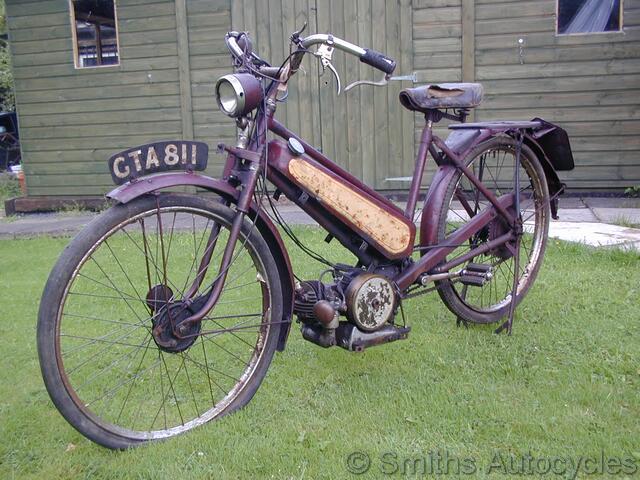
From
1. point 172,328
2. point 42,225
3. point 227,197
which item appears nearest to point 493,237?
point 227,197

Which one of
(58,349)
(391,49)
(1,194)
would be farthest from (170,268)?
(1,194)

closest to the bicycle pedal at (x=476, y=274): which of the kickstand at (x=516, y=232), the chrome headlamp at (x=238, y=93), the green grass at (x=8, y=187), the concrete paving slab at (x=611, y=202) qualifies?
the kickstand at (x=516, y=232)

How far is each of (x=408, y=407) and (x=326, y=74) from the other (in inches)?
242

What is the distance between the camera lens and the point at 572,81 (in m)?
7.81

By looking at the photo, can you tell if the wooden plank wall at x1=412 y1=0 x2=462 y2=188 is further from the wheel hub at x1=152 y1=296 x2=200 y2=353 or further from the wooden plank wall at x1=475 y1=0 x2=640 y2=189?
the wheel hub at x1=152 y1=296 x2=200 y2=353

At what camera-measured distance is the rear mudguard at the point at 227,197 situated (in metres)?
2.52

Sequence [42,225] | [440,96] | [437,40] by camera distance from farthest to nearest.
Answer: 1. [42,225]
2. [437,40]
3. [440,96]

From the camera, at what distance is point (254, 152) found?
2.84 meters

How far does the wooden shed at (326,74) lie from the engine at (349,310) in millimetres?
5365

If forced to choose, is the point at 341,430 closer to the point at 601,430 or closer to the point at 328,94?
the point at 601,430

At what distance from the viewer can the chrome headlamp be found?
269 centimetres

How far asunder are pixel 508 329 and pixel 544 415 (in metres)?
0.94

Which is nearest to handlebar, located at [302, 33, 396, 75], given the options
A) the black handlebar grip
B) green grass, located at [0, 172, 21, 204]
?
the black handlebar grip

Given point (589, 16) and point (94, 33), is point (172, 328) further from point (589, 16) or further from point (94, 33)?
point (94, 33)
